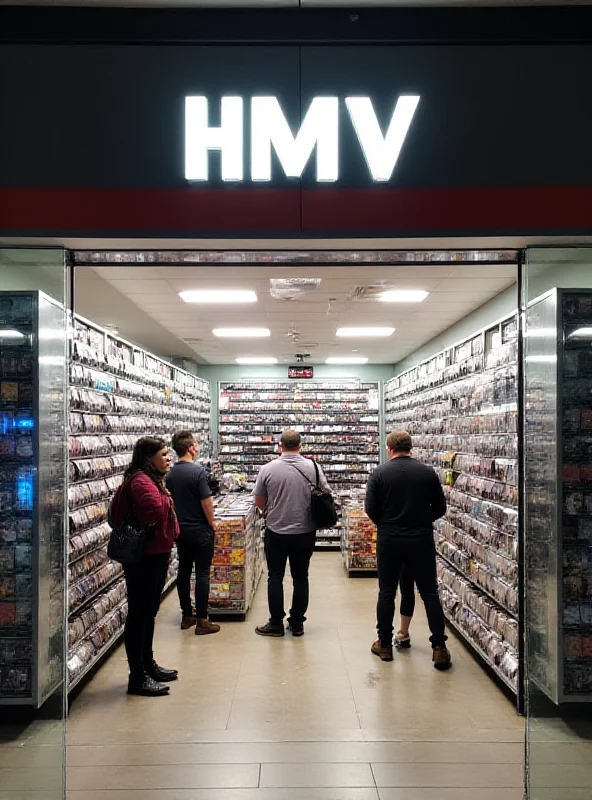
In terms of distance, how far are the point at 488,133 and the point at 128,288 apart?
477 centimetres

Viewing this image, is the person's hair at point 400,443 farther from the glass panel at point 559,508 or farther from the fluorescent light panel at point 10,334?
the fluorescent light panel at point 10,334

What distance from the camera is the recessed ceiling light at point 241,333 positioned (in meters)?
10.3

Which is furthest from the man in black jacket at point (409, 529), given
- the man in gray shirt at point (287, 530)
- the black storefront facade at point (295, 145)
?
the black storefront facade at point (295, 145)

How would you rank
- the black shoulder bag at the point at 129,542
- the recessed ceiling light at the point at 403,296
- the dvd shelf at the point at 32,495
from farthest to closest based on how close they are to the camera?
the recessed ceiling light at the point at 403,296 < the black shoulder bag at the point at 129,542 < the dvd shelf at the point at 32,495

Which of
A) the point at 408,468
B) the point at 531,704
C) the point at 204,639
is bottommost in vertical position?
the point at 204,639

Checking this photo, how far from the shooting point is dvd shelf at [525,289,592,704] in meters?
3.80

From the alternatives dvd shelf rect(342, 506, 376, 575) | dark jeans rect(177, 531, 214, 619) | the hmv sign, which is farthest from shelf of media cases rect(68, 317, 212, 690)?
dvd shelf rect(342, 506, 376, 575)

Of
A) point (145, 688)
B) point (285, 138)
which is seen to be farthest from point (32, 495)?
point (285, 138)

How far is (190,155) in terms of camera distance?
3.32m

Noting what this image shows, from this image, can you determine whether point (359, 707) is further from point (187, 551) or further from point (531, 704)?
point (187, 551)

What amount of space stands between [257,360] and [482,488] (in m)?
9.65

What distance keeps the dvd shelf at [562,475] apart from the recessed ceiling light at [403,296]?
3.60 metres

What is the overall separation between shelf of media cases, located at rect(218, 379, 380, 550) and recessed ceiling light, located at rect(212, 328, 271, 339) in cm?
385

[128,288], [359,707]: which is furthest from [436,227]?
[128,288]
